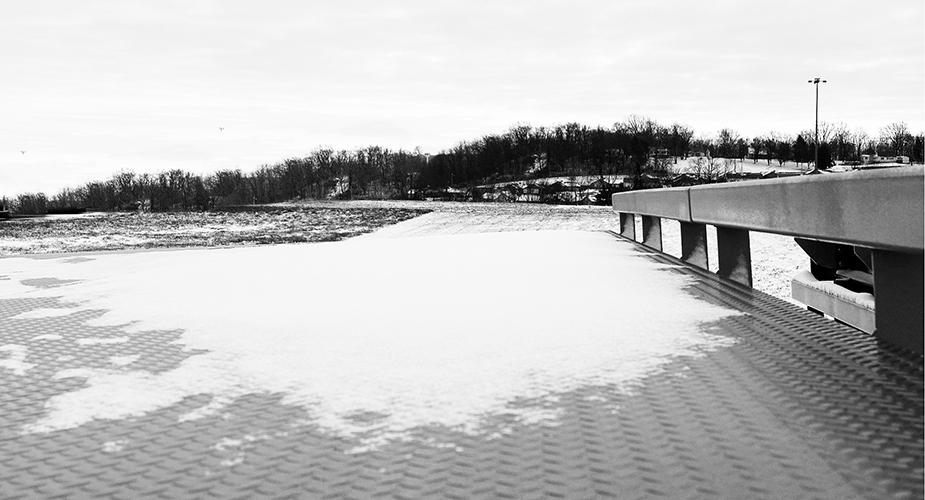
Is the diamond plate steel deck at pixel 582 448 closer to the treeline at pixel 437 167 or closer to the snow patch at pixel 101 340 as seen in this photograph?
the snow patch at pixel 101 340

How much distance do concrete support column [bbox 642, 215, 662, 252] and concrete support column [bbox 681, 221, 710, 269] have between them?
3.29ft

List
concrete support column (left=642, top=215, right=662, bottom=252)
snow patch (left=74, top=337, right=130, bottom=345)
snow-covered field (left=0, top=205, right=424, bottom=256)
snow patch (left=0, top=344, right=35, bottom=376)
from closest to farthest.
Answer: snow patch (left=0, top=344, right=35, bottom=376) < snow patch (left=74, top=337, right=130, bottom=345) < concrete support column (left=642, top=215, right=662, bottom=252) < snow-covered field (left=0, top=205, right=424, bottom=256)

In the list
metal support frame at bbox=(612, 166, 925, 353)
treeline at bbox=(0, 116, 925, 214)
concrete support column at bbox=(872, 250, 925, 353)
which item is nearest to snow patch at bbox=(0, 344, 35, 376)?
metal support frame at bbox=(612, 166, 925, 353)

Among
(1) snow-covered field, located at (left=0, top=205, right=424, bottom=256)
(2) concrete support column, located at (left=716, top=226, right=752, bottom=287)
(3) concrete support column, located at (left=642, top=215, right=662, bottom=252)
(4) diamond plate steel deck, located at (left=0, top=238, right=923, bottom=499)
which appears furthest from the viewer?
(1) snow-covered field, located at (left=0, top=205, right=424, bottom=256)

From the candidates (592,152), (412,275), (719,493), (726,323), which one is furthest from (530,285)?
(592,152)

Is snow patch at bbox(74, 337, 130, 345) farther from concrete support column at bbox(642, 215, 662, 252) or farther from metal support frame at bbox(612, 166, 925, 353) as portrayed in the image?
concrete support column at bbox(642, 215, 662, 252)

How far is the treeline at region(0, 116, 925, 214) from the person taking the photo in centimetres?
14938

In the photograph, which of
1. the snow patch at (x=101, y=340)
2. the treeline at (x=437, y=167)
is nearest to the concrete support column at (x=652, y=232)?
the snow patch at (x=101, y=340)

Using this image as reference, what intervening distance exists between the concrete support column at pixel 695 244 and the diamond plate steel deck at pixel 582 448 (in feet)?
11.3

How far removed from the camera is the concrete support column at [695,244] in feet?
18.4

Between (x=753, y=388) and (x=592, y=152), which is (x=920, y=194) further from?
(x=592, y=152)

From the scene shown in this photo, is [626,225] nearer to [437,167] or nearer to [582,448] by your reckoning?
[582,448]

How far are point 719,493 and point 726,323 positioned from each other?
1.59 meters

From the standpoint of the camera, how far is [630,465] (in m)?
1.46
